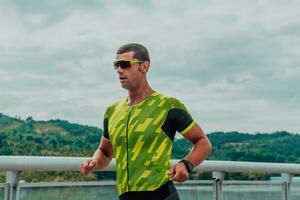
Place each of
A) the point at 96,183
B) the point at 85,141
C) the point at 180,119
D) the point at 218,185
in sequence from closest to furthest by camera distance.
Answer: the point at 180,119 → the point at 96,183 → the point at 218,185 → the point at 85,141

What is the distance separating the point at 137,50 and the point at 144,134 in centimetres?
46

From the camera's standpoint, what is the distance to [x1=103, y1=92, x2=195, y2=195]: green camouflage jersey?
3.08 metres

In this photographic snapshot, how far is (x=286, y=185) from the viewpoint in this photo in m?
7.41

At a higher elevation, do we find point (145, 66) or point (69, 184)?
point (145, 66)

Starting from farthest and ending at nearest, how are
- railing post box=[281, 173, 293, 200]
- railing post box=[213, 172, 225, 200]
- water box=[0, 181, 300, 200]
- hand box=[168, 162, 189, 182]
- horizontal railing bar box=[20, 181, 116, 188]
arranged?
railing post box=[281, 173, 293, 200], railing post box=[213, 172, 225, 200], water box=[0, 181, 300, 200], horizontal railing bar box=[20, 181, 116, 188], hand box=[168, 162, 189, 182]

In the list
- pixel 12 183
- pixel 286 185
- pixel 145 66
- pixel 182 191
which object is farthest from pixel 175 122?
pixel 286 185

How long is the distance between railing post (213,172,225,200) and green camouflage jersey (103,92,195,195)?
2.93 meters

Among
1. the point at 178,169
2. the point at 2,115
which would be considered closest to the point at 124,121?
the point at 178,169

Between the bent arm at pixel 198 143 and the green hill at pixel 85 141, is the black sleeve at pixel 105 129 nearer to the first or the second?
the bent arm at pixel 198 143

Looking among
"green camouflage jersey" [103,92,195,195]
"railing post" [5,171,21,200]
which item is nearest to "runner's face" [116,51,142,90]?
"green camouflage jersey" [103,92,195,195]

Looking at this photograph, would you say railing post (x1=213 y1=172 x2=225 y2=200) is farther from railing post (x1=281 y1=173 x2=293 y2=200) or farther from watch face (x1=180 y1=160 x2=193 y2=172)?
watch face (x1=180 y1=160 x2=193 y2=172)

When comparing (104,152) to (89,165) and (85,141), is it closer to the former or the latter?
(89,165)

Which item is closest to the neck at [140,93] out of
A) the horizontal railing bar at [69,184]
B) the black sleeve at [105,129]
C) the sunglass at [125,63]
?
the sunglass at [125,63]

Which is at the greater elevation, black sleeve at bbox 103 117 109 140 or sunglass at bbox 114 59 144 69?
sunglass at bbox 114 59 144 69
